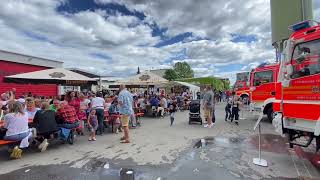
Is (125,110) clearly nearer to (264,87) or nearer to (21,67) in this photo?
(264,87)

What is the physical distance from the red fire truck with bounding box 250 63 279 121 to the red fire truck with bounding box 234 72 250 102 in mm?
7249

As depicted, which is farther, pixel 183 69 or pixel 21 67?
pixel 183 69

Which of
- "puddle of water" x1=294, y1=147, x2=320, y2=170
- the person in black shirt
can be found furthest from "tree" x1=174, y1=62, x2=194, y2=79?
the person in black shirt

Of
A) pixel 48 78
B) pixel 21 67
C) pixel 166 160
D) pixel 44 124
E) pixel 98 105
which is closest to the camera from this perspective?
pixel 166 160

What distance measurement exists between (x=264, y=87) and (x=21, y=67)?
58.8 ft

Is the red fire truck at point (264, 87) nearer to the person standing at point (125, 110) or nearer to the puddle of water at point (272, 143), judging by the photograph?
the puddle of water at point (272, 143)

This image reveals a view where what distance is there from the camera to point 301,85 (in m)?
6.12

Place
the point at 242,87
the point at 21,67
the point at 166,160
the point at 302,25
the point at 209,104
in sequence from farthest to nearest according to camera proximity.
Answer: the point at 242,87 → the point at 21,67 → the point at 209,104 → the point at 302,25 → the point at 166,160

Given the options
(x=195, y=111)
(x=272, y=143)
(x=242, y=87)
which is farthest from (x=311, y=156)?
(x=242, y=87)

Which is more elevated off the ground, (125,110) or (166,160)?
(125,110)

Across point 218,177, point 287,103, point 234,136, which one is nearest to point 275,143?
point 234,136

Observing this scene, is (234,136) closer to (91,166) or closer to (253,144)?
(253,144)

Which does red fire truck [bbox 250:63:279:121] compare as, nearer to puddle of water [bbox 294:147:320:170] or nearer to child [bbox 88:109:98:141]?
puddle of water [bbox 294:147:320:170]

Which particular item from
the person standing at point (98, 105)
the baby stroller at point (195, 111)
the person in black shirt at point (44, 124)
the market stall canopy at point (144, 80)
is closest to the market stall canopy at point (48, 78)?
the person standing at point (98, 105)
